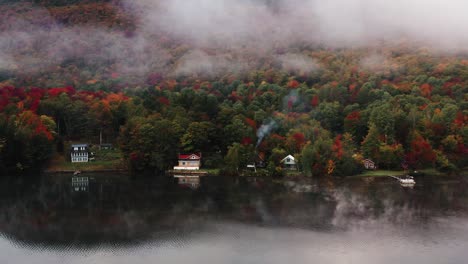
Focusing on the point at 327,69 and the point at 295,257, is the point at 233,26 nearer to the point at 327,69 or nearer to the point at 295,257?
the point at 327,69

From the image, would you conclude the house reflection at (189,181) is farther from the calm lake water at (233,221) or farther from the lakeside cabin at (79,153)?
the lakeside cabin at (79,153)

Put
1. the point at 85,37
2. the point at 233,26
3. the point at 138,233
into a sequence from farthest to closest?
the point at 233,26
the point at 85,37
the point at 138,233

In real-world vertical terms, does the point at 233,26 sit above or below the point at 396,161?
above

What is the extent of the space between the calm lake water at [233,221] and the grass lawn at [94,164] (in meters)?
4.14

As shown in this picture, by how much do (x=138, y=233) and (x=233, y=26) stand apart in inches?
3023

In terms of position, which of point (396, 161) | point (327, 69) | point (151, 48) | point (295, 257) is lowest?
point (295, 257)

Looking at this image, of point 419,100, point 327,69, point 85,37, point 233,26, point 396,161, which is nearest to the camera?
point 396,161

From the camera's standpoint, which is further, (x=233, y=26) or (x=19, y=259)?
(x=233, y=26)

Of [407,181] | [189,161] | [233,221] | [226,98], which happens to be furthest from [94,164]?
[407,181]

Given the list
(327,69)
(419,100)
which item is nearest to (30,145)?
(419,100)

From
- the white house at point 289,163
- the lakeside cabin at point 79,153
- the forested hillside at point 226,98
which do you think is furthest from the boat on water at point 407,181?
the lakeside cabin at point 79,153

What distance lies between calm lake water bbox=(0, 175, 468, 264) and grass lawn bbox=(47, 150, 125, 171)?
414 cm

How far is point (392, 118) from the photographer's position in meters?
36.9

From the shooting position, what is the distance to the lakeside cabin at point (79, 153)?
3659 cm
